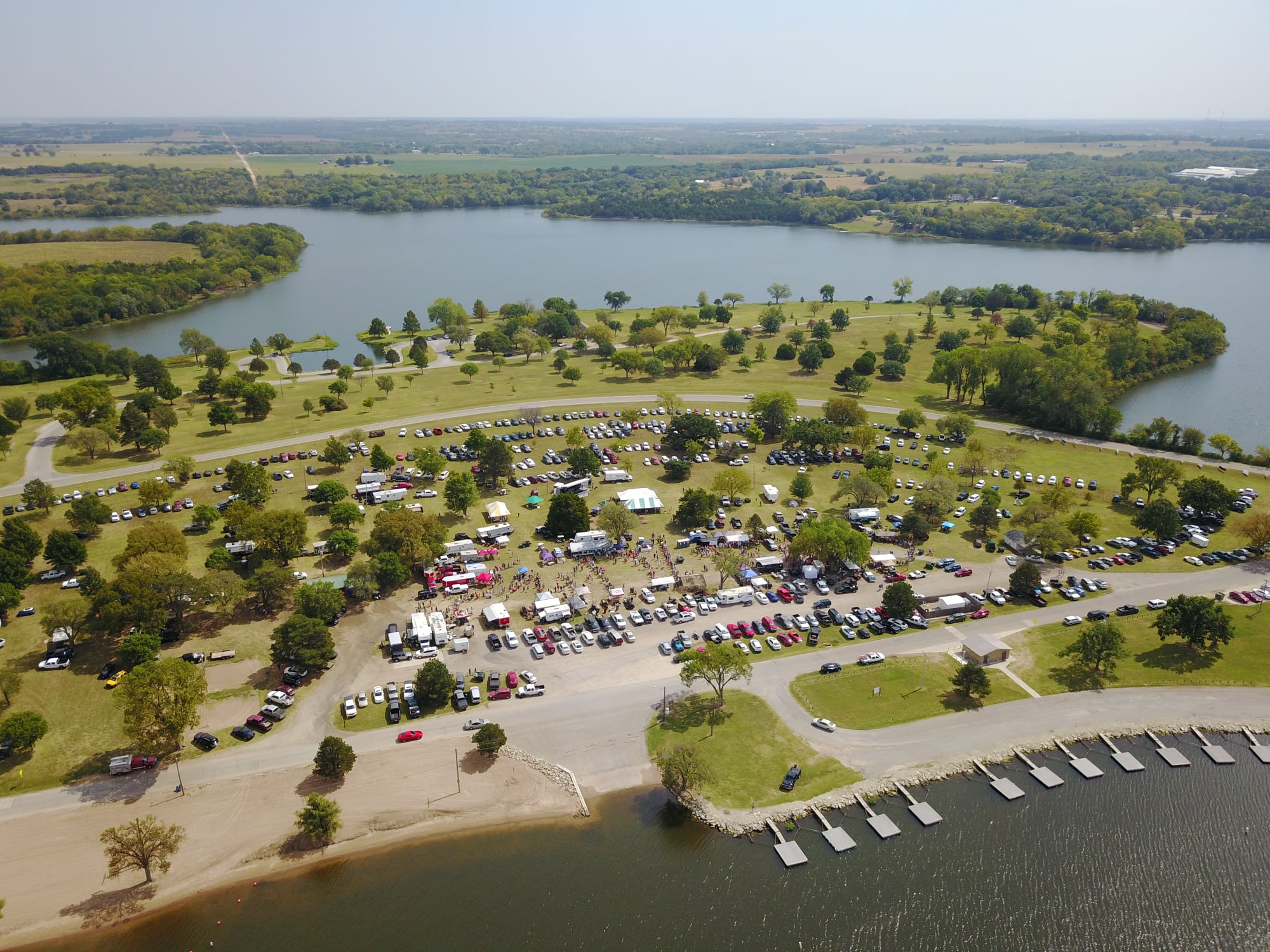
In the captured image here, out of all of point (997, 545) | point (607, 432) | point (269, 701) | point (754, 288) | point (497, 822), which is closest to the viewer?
point (497, 822)

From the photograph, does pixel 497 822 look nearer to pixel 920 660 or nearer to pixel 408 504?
pixel 920 660

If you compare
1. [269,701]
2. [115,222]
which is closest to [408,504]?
[269,701]

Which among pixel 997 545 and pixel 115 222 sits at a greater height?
pixel 115 222

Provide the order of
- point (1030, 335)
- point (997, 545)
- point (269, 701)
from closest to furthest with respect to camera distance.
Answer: point (269, 701), point (997, 545), point (1030, 335)

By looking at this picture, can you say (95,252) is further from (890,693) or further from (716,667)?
(890,693)

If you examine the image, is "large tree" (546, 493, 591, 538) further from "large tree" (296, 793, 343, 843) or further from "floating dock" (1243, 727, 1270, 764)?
"floating dock" (1243, 727, 1270, 764)

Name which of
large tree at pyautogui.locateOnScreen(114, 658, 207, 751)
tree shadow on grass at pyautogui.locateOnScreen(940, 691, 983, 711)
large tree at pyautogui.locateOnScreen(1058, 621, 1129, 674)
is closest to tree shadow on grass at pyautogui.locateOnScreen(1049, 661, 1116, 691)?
large tree at pyautogui.locateOnScreen(1058, 621, 1129, 674)

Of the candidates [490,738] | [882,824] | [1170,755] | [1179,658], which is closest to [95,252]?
[490,738]

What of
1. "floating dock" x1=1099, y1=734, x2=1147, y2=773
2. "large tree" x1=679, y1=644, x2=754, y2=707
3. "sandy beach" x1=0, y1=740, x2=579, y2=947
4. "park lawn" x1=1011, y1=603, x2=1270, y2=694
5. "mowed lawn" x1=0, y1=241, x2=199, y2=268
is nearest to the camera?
"sandy beach" x1=0, y1=740, x2=579, y2=947
